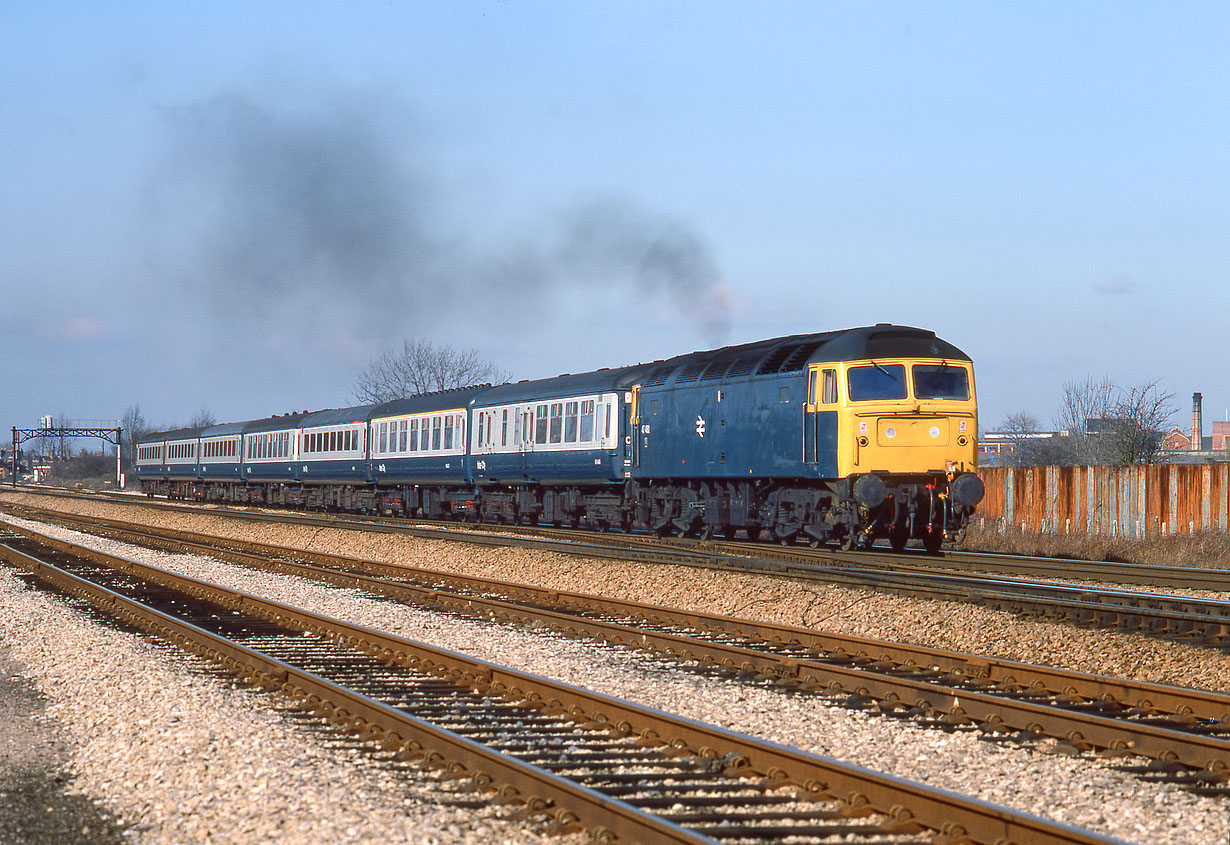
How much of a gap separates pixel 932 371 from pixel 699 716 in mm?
12099

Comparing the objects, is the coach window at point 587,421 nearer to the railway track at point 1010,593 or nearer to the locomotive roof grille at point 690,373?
the locomotive roof grille at point 690,373

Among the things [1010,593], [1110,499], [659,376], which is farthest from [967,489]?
[1110,499]

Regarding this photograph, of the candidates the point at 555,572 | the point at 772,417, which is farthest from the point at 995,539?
the point at 555,572

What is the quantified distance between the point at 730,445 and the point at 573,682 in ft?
40.2

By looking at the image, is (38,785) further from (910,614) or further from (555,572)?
(555,572)

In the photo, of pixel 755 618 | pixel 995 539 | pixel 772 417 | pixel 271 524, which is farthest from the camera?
pixel 271 524

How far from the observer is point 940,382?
64.2 feet

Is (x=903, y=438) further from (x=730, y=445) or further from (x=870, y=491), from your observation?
(x=730, y=445)

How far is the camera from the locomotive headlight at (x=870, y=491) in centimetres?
1861

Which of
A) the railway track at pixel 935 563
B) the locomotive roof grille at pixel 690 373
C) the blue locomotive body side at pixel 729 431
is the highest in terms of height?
the locomotive roof grille at pixel 690 373

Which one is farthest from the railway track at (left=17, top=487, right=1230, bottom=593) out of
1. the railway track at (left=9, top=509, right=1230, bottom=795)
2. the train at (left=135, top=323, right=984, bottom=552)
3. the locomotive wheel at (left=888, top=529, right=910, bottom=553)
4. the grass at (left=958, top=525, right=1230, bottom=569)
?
the railway track at (left=9, top=509, right=1230, bottom=795)

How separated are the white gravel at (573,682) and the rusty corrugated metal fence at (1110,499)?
14.7m

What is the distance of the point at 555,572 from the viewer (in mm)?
19969

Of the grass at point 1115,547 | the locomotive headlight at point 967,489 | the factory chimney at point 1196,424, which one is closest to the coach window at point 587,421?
the grass at point 1115,547
